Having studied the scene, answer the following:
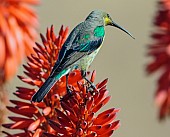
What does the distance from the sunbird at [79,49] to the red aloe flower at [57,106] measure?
0.04 metres

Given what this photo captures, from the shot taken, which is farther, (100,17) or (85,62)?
(100,17)

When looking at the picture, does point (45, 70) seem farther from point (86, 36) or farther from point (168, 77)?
point (168, 77)

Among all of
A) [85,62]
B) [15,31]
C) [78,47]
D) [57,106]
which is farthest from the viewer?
[15,31]

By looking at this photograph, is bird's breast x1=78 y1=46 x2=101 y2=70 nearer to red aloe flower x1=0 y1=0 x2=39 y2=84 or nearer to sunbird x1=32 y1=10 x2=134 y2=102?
sunbird x1=32 y1=10 x2=134 y2=102

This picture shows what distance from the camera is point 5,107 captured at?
13.1 ft

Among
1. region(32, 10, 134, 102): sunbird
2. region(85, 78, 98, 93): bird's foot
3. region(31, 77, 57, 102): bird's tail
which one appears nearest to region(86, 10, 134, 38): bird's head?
region(32, 10, 134, 102): sunbird

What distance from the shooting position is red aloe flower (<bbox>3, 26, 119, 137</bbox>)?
3.50 meters

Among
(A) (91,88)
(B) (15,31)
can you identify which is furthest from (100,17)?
(B) (15,31)

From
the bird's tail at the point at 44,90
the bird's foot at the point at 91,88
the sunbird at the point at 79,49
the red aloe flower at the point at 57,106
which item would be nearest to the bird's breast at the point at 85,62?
the sunbird at the point at 79,49

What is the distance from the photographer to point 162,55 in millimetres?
5996

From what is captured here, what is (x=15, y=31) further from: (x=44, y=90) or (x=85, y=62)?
(x=44, y=90)

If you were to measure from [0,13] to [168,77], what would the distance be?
4.01 ft

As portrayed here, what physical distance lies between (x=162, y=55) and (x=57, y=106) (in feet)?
7.42

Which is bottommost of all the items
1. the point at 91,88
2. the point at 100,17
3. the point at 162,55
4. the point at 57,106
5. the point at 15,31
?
the point at 91,88
